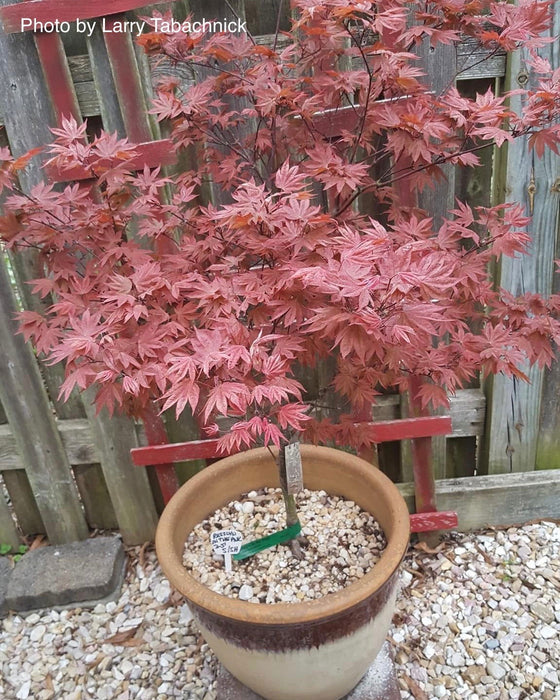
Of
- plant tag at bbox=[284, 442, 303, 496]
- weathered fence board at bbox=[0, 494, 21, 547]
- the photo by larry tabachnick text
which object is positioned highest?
the photo by larry tabachnick text

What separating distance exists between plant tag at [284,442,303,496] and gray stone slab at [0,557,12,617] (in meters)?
1.39

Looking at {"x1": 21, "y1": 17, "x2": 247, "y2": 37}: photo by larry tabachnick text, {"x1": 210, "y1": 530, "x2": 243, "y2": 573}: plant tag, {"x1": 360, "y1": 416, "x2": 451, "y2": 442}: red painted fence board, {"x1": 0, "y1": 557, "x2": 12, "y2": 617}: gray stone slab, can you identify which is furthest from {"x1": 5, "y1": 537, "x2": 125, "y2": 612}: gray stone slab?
{"x1": 21, "y1": 17, "x2": 247, "y2": 37}: photo by larry tabachnick text

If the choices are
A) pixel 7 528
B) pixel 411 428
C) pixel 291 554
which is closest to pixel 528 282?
pixel 411 428

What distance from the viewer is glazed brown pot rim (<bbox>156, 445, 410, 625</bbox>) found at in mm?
1365

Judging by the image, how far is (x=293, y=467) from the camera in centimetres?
161

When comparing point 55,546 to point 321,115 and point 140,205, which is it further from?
point 321,115

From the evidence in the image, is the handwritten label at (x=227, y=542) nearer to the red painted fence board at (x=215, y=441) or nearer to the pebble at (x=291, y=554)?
the pebble at (x=291, y=554)

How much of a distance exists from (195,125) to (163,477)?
134 cm

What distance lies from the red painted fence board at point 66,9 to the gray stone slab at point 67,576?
6.53 ft

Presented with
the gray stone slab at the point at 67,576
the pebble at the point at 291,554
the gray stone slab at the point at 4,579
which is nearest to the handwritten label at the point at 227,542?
the pebble at the point at 291,554

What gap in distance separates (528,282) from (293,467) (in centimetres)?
115

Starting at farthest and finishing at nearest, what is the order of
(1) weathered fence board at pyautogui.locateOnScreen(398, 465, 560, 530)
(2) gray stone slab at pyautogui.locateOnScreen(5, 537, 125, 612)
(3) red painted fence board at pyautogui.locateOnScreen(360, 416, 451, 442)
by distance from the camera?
(1) weathered fence board at pyautogui.locateOnScreen(398, 465, 560, 530)
(2) gray stone slab at pyautogui.locateOnScreen(5, 537, 125, 612)
(3) red painted fence board at pyautogui.locateOnScreen(360, 416, 451, 442)

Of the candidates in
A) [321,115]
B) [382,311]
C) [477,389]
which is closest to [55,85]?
[321,115]

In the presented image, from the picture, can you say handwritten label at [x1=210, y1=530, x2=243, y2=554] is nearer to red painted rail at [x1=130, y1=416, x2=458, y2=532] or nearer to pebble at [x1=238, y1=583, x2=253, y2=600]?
pebble at [x1=238, y1=583, x2=253, y2=600]
